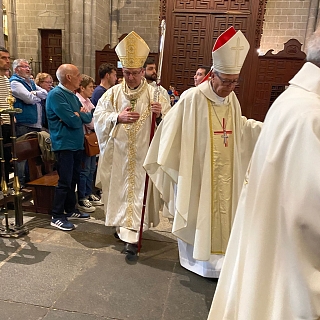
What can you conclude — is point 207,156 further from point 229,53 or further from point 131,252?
point 131,252

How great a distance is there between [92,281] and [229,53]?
74.0 inches

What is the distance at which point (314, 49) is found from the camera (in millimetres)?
1037

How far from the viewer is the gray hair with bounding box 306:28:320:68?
103cm

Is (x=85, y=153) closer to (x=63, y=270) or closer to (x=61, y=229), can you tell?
(x=61, y=229)

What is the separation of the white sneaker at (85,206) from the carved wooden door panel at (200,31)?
5094 mm

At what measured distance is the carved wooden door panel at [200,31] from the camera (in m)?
7.69

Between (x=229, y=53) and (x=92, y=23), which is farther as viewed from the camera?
(x=92, y=23)

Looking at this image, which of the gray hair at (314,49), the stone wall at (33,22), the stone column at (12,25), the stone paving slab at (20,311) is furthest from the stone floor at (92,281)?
the stone column at (12,25)

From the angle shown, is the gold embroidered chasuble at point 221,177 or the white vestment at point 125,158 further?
the white vestment at point 125,158

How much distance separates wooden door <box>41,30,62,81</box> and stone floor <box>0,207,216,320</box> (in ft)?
26.5

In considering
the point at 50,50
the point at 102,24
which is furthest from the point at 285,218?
the point at 50,50

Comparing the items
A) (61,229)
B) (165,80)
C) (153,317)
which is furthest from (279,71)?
(153,317)

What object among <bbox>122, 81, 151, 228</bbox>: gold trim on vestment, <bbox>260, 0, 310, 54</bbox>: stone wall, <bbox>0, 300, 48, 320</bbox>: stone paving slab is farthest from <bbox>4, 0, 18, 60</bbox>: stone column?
<bbox>0, 300, 48, 320</bbox>: stone paving slab

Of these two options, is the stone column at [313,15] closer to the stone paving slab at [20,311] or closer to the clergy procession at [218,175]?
the clergy procession at [218,175]
